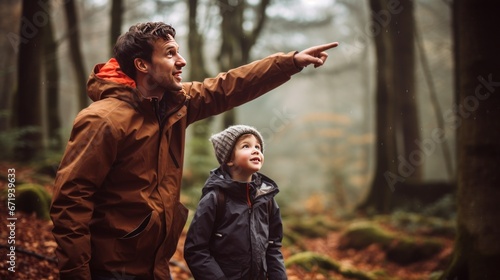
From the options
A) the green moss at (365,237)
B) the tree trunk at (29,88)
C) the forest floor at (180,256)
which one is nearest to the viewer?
the forest floor at (180,256)

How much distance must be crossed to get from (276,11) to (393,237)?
14040 millimetres

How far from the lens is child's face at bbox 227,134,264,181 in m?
3.61

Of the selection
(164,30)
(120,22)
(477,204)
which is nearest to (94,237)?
(164,30)

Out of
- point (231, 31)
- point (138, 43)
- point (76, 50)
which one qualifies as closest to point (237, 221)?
point (138, 43)

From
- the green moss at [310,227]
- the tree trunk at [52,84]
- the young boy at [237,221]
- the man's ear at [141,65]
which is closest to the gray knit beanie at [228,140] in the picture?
the young boy at [237,221]

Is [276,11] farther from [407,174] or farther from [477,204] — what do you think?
[477,204]

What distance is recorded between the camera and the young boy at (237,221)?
3363mm

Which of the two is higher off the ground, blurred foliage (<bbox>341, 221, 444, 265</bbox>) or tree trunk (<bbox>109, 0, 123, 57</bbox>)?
tree trunk (<bbox>109, 0, 123, 57</bbox>)

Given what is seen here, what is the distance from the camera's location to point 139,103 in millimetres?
3078

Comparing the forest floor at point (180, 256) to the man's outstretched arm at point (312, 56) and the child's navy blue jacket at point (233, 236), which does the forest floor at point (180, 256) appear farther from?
the man's outstretched arm at point (312, 56)

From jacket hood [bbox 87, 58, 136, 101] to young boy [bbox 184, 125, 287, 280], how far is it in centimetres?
99

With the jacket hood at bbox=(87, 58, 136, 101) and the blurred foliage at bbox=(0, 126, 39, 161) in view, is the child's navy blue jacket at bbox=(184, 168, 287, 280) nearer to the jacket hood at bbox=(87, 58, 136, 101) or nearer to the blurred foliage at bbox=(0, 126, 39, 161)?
the jacket hood at bbox=(87, 58, 136, 101)

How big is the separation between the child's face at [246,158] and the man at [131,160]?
0.45 metres

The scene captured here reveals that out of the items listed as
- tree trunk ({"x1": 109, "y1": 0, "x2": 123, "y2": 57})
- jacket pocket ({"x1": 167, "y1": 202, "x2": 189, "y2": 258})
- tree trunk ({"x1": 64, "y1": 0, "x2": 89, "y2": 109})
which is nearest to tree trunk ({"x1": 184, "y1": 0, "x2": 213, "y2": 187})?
tree trunk ({"x1": 109, "y1": 0, "x2": 123, "y2": 57})
